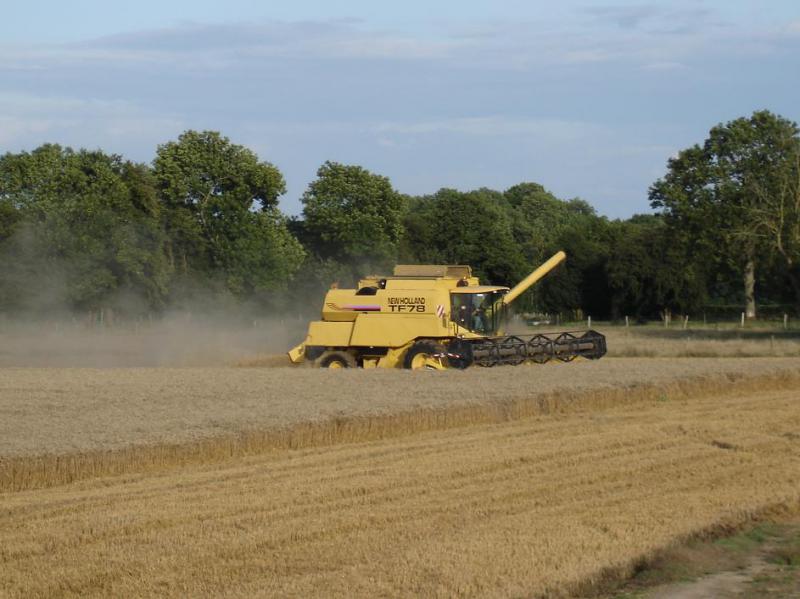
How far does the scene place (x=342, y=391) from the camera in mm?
23641

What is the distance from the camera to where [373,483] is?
14.7 metres

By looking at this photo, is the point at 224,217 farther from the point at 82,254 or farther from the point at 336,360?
the point at 336,360

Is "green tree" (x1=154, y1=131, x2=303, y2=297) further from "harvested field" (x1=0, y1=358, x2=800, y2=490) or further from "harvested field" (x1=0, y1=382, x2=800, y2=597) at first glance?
"harvested field" (x1=0, y1=382, x2=800, y2=597)

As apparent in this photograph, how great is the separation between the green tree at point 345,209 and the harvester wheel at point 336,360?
121 feet

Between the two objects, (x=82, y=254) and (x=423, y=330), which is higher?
(x=82, y=254)

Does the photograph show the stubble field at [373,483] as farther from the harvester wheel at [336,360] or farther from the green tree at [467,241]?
the green tree at [467,241]

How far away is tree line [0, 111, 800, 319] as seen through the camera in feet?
183

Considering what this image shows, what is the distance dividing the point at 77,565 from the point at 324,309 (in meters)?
21.6

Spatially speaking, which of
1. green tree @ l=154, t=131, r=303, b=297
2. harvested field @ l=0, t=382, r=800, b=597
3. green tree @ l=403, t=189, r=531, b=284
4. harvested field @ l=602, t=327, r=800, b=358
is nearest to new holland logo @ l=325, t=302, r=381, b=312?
harvested field @ l=602, t=327, r=800, b=358

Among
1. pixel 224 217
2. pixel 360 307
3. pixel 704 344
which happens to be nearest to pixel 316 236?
pixel 224 217

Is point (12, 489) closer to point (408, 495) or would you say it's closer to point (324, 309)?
point (408, 495)

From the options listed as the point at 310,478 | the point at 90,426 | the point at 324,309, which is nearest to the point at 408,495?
the point at 310,478

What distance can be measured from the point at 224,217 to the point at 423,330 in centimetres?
4095

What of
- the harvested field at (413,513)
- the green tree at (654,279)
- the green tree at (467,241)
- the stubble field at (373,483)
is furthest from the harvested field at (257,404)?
the green tree at (654,279)
